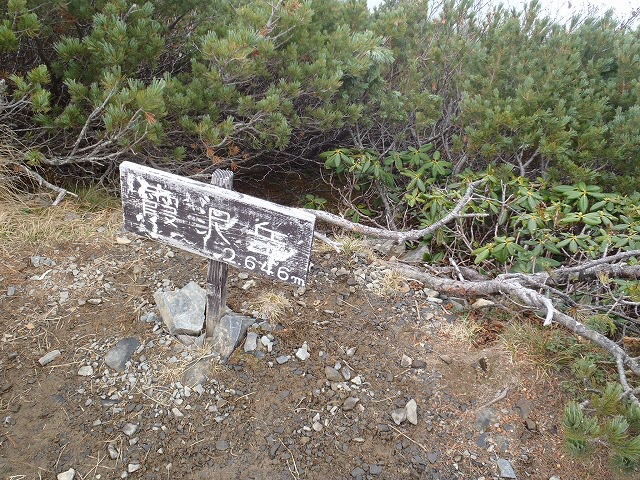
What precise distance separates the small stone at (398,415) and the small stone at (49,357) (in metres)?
1.76

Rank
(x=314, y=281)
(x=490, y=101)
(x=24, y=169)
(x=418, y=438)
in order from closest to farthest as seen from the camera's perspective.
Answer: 1. (x=418, y=438)
2. (x=314, y=281)
3. (x=24, y=169)
4. (x=490, y=101)

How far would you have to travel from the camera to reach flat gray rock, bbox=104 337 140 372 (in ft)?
8.43

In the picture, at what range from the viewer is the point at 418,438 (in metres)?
2.35

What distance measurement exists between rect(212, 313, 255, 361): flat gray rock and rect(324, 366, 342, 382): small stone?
49cm

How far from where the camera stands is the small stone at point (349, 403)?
245 cm

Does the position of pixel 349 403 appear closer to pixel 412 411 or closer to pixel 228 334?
pixel 412 411

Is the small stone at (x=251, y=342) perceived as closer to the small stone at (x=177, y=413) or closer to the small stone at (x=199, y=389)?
the small stone at (x=199, y=389)

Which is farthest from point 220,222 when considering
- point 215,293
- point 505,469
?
point 505,469

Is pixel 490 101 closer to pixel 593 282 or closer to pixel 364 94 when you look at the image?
pixel 364 94

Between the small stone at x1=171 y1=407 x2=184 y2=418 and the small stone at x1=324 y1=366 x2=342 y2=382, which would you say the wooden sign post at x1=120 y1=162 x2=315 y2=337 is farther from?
the small stone at x1=171 y1=407 x2=184 y2=418

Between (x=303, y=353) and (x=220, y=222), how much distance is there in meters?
0.91

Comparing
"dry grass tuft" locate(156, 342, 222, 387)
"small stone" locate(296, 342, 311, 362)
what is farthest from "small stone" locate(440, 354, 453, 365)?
"dry grass tuft" locate(156, 342, 222, 387)

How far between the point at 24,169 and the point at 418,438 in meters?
3.25

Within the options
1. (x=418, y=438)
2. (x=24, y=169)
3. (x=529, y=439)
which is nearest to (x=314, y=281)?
(x=418, y=438)
